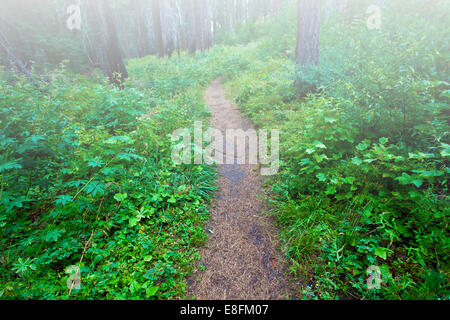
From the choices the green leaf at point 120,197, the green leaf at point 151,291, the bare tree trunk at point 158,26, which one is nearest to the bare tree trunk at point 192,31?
the bare tree trunk at point 158,26

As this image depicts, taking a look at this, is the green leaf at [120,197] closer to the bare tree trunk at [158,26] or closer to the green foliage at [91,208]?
the green foliage at [91,208]

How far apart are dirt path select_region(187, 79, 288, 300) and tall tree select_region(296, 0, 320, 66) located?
499 cm

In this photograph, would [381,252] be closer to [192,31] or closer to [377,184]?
[377,184]

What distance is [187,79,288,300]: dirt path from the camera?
2.18 m

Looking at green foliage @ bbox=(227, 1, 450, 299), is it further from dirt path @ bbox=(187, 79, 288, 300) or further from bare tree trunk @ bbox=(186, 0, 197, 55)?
bare tree trunk @ bbox=(186, 0, 197, 55)

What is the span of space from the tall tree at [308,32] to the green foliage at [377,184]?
10.2 ft

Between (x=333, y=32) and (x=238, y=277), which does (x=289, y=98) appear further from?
(x=333, y=32)

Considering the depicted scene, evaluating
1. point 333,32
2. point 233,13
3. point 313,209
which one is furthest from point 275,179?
point 233,13

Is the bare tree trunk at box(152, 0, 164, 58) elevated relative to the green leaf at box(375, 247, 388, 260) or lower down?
elevated

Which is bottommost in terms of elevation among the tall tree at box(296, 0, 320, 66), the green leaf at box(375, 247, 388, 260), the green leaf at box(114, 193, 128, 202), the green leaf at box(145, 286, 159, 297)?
the green leaf at box(145, 286, 159, 297)

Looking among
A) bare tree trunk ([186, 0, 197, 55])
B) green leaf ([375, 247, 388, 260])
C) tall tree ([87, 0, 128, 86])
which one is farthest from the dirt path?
bare tree trunk ([186, 0, 197, 55])

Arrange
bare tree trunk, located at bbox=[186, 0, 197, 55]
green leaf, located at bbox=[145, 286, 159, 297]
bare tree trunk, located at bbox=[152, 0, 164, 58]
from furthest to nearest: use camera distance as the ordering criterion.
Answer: bare tree trunk, located at bbox=[186, 0, 197, 55]
bare tree trunk, located at bbox=[152, 0, 164, 58]
green leaf, located at bbox=[145, 286, 159, 297]

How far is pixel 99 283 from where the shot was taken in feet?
6.51

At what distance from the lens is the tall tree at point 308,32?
6.35 meters
